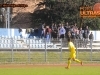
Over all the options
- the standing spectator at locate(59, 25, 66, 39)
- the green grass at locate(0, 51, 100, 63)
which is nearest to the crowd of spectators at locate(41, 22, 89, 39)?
the standing spectator at locate(59, 25, 66, 39)

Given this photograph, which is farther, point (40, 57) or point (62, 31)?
point (62, 31)

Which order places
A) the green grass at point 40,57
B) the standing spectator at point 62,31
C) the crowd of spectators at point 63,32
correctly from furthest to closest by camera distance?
1. the crowd of spectators at point 63,32
2. the standing spectator at point 62,31
3. the green grass at point 40,57

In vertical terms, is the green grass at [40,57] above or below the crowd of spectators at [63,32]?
below

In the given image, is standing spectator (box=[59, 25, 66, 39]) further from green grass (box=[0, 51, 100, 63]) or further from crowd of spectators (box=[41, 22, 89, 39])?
green grass (box=[0, 51, 100, 63])

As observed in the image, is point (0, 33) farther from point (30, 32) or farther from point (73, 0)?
point (73, 0)

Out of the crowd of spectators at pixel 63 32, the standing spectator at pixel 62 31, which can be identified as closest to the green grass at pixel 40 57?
the crowd of spectators at pixel 63 32

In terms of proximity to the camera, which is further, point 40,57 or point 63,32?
point 63,32

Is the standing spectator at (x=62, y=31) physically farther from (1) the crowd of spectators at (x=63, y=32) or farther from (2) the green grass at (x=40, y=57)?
(2) the green grass at (x=40, y=57)

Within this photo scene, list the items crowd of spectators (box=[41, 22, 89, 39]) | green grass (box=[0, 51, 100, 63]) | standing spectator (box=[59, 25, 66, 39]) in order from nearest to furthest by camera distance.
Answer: green grass (box=[0, 51, 100, 63])
standing spectator (box=[59, 25, 66, 39])
crowd of spectators (box=[41, 22, 89, 39])

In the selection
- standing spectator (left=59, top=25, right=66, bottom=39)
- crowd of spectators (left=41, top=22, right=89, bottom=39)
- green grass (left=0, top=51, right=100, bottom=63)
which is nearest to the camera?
green grass (left=0, top=51, right=100, bottom=63)

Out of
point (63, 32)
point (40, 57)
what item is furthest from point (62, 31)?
point (40, 57)

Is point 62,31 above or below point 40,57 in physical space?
above

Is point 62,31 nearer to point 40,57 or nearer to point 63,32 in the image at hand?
point 63,32

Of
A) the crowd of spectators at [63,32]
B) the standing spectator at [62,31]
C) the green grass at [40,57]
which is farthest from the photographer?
the crowd of spectators at [63,32]
